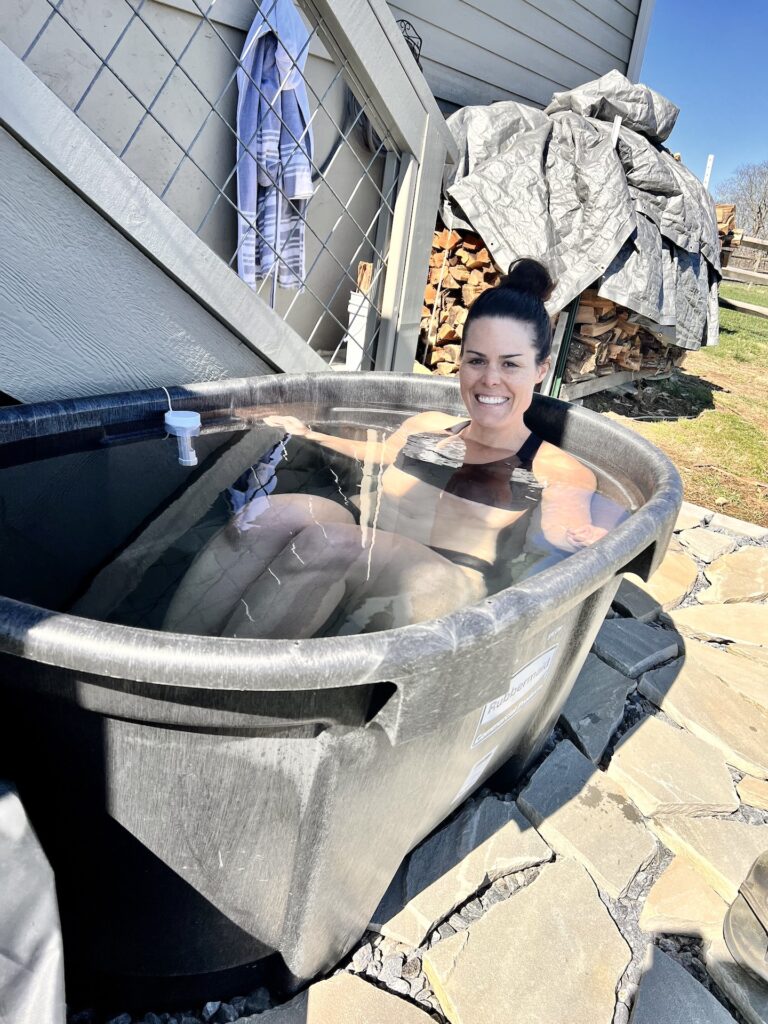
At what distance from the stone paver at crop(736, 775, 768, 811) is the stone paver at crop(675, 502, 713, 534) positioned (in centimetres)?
150

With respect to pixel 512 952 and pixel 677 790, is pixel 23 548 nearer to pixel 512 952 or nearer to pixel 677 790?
pixel 512 952

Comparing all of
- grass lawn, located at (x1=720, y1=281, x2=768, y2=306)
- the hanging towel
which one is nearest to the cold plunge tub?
the hanging towel

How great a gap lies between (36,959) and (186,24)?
377cm

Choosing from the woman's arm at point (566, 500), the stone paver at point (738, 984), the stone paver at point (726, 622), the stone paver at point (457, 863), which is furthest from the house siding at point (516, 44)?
the stone paver at point (738, 984)

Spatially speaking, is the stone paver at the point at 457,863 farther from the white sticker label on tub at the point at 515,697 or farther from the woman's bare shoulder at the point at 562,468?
the woman's bare shoulder at the point at 562,468

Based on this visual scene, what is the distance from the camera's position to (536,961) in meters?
1.28

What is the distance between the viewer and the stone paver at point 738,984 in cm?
124

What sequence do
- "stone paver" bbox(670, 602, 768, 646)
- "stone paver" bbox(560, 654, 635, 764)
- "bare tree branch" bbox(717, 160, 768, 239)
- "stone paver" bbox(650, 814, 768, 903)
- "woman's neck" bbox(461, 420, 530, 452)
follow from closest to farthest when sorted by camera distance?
1. "stone paver" bbox(650, 814, 768, 903)
2. "stone paver" bbox(560, 654, 635, 764)
3. "woman's neck" bbox(461, 420, 530, 452)
4. "stone paver" bbox(670, 602, 768, 646)
5. "bare tree branch" bbox(717, 160, 768, 239)

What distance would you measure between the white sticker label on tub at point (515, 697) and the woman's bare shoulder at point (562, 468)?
2.74 feet

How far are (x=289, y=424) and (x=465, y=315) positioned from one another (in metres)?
2.51

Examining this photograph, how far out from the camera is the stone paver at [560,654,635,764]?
1.84 m

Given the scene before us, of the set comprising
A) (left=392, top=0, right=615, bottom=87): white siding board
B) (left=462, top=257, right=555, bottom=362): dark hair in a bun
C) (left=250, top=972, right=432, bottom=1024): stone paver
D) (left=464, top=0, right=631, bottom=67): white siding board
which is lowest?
(left=250, top=972, right=432, bottom=1024): stone paver

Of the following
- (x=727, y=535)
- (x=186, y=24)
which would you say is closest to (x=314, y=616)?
(x=727, y=535)

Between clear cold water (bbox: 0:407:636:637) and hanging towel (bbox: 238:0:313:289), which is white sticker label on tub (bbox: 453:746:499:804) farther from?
hanging towel (bbox: 238:0:313:289)
